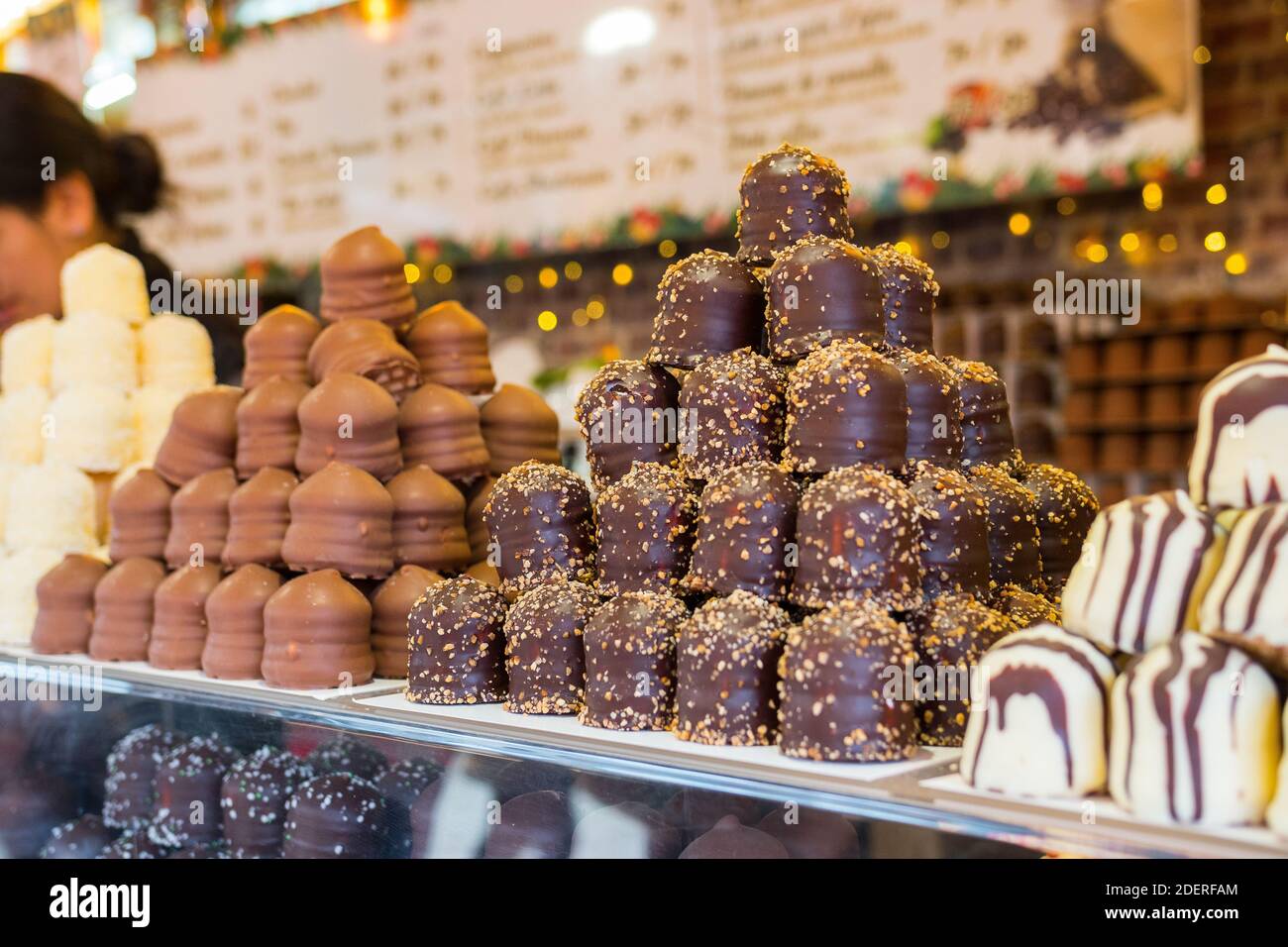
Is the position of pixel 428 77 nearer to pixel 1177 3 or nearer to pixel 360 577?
pixel 1177 3

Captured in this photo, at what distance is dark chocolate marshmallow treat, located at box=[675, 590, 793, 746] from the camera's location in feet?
5.75

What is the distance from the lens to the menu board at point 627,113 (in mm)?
4180

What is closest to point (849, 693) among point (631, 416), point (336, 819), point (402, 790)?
point (631, 416)

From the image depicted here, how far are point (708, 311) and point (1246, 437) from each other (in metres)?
0.85

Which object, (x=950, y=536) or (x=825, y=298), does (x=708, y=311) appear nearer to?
(x=825, y=298)

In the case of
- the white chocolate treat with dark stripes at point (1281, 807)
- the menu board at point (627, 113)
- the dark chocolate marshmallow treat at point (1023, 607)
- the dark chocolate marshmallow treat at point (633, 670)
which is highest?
the menu board at point (627, 113)

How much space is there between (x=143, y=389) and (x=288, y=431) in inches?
27.9

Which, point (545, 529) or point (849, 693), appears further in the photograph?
point (545, 529)

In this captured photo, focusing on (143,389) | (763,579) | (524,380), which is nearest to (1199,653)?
(763,579)

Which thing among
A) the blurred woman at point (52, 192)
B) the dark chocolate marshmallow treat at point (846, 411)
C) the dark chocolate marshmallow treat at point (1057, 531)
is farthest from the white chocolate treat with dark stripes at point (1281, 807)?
the blurred woman at point (52, 192)

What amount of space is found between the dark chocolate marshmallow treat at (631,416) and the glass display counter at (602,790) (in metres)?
0.44

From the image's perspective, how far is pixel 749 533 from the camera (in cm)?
182

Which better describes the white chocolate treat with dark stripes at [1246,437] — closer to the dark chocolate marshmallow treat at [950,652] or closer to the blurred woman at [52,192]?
the dark chocolate marshmallow treat at [950,652]

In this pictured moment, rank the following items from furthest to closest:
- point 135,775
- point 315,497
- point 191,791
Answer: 1. point 135,775
2. point 191,791
3. point 315,497
